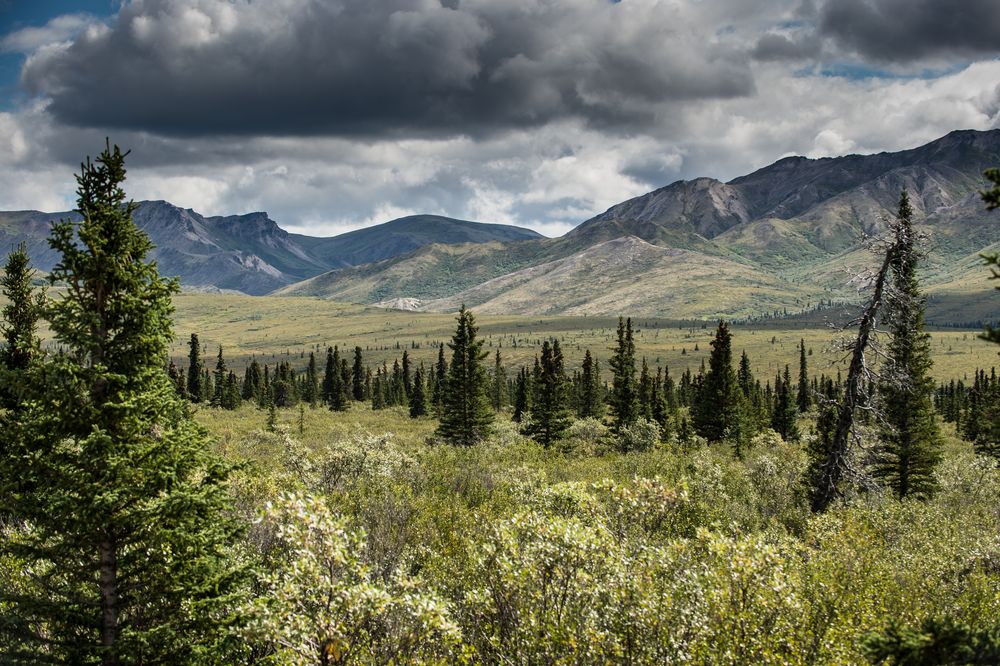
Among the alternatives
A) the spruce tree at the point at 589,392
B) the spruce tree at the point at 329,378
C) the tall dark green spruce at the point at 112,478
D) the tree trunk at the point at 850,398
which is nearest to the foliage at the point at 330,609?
the tall dark green spruce at the point at 112,478

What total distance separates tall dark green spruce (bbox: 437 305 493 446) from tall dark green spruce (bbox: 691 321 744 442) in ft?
78.1

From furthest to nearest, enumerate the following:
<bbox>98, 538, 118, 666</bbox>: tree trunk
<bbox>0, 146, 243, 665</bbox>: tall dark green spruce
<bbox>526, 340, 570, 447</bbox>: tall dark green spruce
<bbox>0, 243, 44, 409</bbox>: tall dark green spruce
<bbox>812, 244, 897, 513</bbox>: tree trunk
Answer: <bbox>526, 340, 570, 447</bbox>: tall dark green spruce, <bbox>812, 244, 897, 513</bbox>: tree trunk, <bbox>0, 243, 44, 409</bbox>: tall dark green spruce, <bbox>98, 538, 118, 666</bbox>: tree trunk, <bbox>0, 146, 243, 665</bbox>: tall dark green spruce

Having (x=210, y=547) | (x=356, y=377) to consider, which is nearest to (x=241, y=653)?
(x=210, y=547)

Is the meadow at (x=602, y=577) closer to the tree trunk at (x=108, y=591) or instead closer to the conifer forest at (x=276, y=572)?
the conifer forest at (x=276, y=572)

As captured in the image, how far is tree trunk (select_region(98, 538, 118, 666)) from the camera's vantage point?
13281 mm

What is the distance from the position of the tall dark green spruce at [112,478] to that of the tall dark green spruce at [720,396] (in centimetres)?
5991

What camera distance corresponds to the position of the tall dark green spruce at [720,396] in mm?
66125

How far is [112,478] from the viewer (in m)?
13.0

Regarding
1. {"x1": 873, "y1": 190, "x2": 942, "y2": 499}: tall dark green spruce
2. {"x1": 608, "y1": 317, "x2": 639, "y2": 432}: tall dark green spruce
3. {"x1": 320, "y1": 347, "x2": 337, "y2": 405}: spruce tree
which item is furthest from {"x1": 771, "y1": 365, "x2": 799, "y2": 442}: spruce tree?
{"x1": 320, "y1": 347, "x2": 337, "y2": 405}: spruce tree

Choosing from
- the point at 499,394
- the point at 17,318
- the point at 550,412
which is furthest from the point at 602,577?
the point at 499,394

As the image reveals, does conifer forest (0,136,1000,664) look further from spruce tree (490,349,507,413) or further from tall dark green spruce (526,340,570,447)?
spruce tree (490,349,507,413)

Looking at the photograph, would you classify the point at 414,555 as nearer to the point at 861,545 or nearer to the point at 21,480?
the point at 21,480

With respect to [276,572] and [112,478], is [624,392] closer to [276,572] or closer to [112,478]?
[276,572]

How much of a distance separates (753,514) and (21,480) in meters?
27.4
